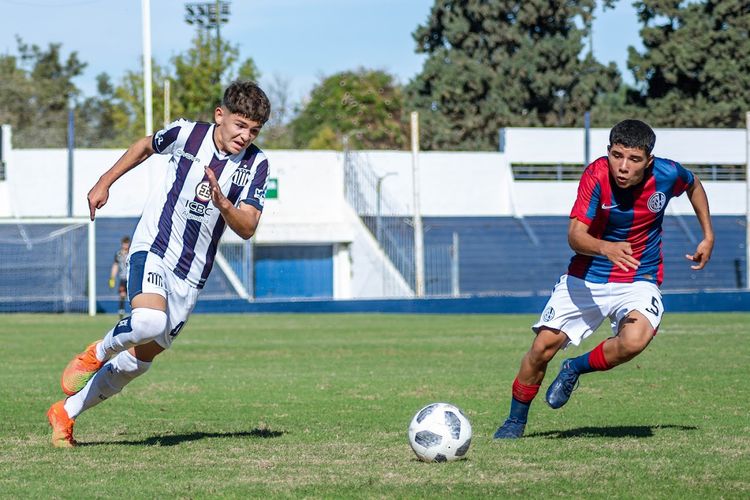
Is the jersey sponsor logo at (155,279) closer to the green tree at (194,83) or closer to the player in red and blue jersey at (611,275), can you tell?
the player in red and blue jersey at (611,275)

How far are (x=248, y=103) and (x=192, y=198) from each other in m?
0.66

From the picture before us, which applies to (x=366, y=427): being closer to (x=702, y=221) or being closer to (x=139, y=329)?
(x=139, y=329)

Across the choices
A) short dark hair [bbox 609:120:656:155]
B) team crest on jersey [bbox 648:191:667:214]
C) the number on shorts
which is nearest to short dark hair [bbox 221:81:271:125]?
short dark hair [bbox 609:120:656:155]

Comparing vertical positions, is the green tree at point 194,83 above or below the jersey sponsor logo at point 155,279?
above

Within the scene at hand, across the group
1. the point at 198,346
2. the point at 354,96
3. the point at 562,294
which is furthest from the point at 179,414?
the point at 354,96

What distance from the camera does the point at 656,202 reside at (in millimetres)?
7633

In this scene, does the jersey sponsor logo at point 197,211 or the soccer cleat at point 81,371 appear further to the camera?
the soccer cleat at point 81,371

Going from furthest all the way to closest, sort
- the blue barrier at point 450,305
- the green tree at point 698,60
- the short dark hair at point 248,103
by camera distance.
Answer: the green tree at point 698,60 → the blue barrier at point 450,305 → the short dark hair at point 248,103

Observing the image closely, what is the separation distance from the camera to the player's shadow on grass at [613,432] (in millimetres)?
7945

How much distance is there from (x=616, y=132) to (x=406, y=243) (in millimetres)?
29380

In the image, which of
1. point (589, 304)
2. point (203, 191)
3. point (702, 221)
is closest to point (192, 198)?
point (203, 191)

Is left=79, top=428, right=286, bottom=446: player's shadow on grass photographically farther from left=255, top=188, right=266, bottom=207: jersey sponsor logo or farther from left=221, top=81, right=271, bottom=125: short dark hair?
left=221, top=81, right=271, bottom=125: short dark hair

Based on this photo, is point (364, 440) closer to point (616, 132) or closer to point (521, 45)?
point (616, 132)

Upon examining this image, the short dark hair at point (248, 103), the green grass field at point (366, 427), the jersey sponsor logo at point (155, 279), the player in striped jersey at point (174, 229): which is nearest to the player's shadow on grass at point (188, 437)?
the green grass field at point (366, 427)
